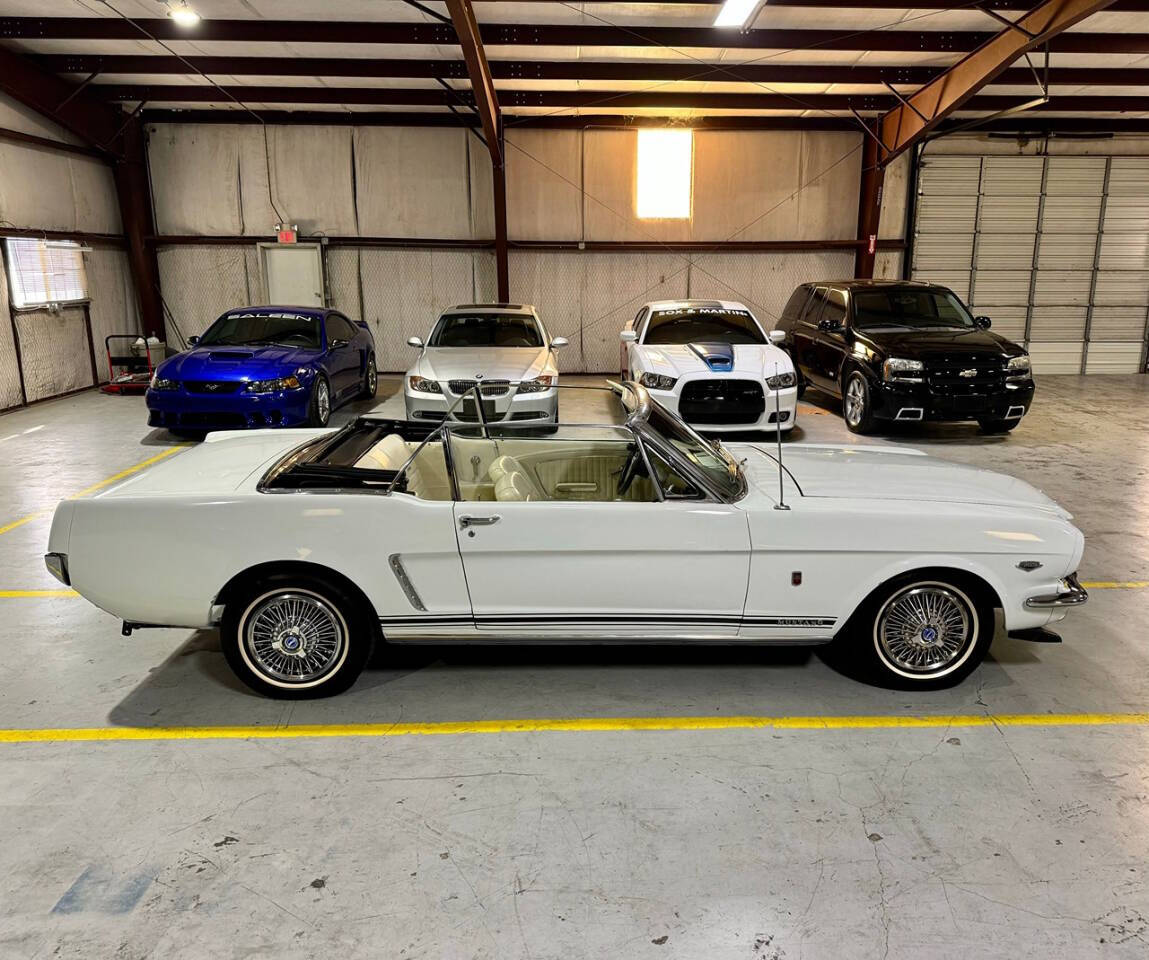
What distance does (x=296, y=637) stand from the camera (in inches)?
151

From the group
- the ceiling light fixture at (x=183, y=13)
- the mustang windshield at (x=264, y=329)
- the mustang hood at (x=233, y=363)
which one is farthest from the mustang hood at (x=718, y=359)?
the ceiling light fixture at (x=183, y=13)

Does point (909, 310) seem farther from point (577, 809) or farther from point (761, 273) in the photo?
point (577, 809)

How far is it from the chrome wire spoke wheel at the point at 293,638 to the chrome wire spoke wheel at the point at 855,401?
7.99m

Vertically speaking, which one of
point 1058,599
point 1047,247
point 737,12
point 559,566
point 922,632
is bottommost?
point 922,632

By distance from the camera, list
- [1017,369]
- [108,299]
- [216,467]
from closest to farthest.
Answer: [216,467]
[1017,369]
[108,299]

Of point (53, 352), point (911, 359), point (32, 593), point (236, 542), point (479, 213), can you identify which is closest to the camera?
point (236, 542)

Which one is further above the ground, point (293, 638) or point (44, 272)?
point (44, 272)

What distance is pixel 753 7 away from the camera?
1017 cm

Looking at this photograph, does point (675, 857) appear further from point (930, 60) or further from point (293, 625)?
point (930, 60)

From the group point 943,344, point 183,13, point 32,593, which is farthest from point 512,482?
point 183,13

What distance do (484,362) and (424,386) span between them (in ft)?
2.55

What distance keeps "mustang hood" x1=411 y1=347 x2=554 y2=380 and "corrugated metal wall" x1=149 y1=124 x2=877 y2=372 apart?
6.60 m

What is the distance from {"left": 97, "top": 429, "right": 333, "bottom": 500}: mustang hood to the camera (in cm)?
385

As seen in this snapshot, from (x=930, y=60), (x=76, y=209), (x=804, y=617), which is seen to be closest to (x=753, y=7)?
(x=930, y=60)
